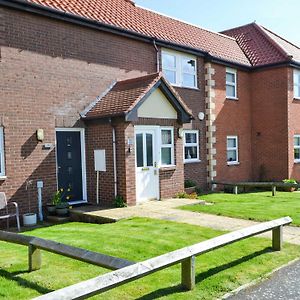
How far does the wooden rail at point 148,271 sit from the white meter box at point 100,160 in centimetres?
602

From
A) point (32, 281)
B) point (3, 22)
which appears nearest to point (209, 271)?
point (32, 281)

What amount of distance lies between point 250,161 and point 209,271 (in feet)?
45.4

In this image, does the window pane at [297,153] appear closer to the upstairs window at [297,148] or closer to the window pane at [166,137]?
the upstairs window at [297,148]

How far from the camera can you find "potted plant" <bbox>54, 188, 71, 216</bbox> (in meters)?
10.5

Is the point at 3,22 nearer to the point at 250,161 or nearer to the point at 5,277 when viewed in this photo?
the point at 5,277

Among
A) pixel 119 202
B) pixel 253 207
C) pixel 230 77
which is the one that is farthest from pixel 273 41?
pixel 119 202

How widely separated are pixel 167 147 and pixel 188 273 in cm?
794

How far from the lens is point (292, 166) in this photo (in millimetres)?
18141

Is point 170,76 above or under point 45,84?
above

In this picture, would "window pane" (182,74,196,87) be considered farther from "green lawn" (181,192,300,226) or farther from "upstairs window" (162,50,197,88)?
"green lawn" (181,192,300,226)

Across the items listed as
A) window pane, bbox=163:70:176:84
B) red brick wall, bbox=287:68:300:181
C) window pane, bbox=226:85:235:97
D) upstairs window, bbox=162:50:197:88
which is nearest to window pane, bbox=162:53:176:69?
upstairs window, bbox=162:50:197:88

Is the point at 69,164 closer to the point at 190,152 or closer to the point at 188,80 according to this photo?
the point at 190,152

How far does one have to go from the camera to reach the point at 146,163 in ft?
39.8

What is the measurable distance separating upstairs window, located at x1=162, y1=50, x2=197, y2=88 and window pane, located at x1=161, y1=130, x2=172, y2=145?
280 centimetres
